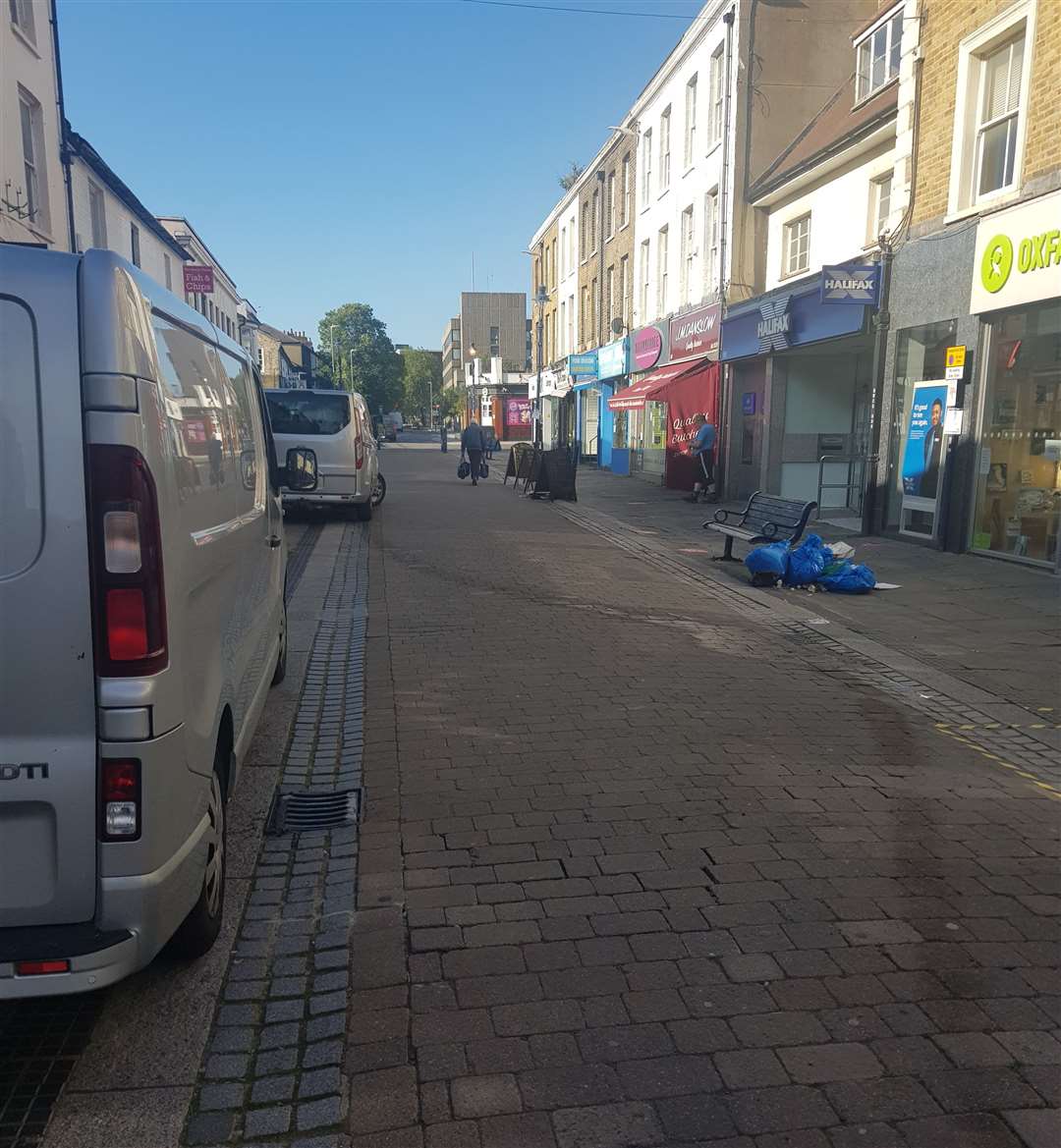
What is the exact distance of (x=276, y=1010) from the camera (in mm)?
2830

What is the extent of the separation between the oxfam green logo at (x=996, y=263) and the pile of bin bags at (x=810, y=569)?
3.51 meters

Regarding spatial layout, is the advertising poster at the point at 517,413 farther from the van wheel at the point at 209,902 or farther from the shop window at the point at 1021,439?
the van wheel at the point at 209,902

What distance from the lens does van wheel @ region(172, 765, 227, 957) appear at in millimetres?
2961

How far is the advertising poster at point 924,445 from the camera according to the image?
1207cm

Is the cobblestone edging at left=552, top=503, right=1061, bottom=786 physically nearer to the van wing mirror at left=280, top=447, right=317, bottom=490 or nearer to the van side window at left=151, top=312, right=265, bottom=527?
the van wing mirror at left=280, top=447, right=317, bottom=490

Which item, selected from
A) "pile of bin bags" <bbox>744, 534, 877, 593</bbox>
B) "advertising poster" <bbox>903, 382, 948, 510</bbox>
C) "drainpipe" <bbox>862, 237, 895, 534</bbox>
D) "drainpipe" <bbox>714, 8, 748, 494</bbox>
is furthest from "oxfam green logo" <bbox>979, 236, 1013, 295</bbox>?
"drainpipe" <bbox>714, 8, 748, 494</bbox>

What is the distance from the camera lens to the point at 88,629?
2291mm

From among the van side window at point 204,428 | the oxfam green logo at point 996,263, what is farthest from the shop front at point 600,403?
the van side window at point 204,428

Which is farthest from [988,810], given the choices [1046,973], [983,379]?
[983,379]

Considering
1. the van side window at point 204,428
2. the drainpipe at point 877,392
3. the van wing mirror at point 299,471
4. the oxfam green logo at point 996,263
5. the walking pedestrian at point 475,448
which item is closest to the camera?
the van side window at point 204,428

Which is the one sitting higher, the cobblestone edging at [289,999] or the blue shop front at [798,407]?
the blue shop front at [798,407]

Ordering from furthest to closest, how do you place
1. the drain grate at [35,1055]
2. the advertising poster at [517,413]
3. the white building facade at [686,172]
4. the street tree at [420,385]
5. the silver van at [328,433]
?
the street tree at [420,385] < the advertising poster at [517,413] < the white building facade at [686,172] < the silver van at [328,433] < the drain grate at [35,1055]

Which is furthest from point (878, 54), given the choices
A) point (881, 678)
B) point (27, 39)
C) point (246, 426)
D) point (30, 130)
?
point (246, 426)

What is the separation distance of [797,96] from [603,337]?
529 inches
